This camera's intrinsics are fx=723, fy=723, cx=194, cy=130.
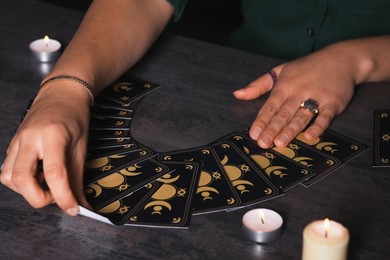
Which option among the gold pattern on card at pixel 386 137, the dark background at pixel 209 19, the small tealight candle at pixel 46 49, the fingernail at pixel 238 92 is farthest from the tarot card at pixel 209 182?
the dark background at pixel 209 19

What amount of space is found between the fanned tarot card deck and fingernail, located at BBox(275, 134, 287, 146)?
1cm

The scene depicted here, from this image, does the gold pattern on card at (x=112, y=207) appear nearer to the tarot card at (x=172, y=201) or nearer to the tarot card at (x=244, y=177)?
the tarot card at (x=172, y=201)

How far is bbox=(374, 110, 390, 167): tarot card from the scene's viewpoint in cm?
140

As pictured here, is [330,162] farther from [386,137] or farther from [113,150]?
[113,150]

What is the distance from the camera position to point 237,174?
1354mm

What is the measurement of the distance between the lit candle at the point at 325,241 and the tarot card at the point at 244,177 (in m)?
0.24

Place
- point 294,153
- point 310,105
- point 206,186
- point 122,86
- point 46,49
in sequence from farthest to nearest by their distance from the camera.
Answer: point 46,49 → point 122,86 → point 310,105 → point 294,153 → point 206,186

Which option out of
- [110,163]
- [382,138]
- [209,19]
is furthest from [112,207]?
[209,19]

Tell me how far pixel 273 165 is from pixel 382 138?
0.82 feet

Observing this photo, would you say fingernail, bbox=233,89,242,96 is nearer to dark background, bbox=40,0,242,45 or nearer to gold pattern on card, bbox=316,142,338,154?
gold pattern on card, bbox=316,142,338,154

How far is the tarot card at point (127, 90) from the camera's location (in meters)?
1.58

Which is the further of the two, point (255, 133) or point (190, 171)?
point (255, 133)

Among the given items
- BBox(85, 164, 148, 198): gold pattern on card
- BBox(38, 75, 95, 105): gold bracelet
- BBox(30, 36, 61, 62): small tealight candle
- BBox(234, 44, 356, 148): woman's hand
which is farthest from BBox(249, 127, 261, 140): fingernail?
BBox(30, 36, 61, 62): small tealight candle

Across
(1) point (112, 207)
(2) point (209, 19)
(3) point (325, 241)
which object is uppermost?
(3) point (325, 241)
